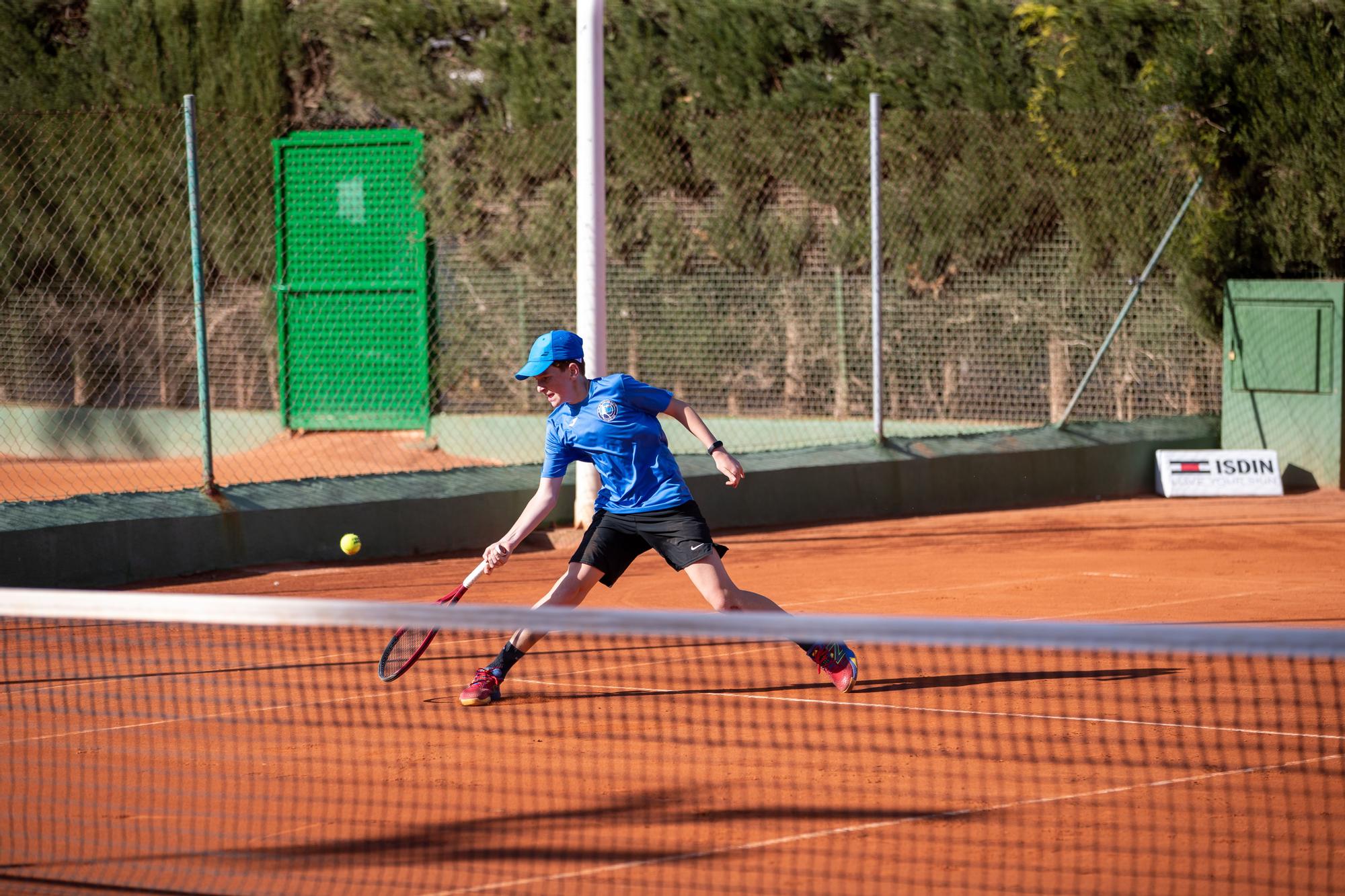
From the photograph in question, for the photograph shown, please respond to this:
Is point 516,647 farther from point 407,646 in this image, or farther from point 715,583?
point 715,583

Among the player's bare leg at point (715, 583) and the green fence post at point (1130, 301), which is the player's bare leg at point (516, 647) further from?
the green fence post at point (1130, 301)

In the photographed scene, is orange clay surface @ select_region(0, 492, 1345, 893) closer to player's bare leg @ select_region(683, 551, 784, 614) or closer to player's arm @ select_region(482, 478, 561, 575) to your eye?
player's bare leg @ select_region(683, 551, 784, 614)

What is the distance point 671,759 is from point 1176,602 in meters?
3.99

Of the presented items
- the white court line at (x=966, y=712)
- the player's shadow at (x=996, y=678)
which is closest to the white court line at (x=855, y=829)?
the white court line at (x=966, y=712)

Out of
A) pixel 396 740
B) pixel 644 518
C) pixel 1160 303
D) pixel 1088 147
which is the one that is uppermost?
pixel 1088 147

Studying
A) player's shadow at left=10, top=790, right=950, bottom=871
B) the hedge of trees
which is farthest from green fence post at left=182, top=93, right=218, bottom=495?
player's shadow at left=10, top=790, right=950, bottom=871

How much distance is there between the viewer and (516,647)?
21.5ft

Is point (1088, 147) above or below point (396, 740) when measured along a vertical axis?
above

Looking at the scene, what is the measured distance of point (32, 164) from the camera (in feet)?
47.9

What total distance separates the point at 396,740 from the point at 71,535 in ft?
14.1

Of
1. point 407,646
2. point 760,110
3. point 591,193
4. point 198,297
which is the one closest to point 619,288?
point 760,110

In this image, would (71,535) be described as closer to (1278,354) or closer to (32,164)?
(32,164)

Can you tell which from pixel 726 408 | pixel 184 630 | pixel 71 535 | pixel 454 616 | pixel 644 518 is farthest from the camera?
pixel 726 408

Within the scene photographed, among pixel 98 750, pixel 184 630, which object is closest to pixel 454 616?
pixel 98 750
